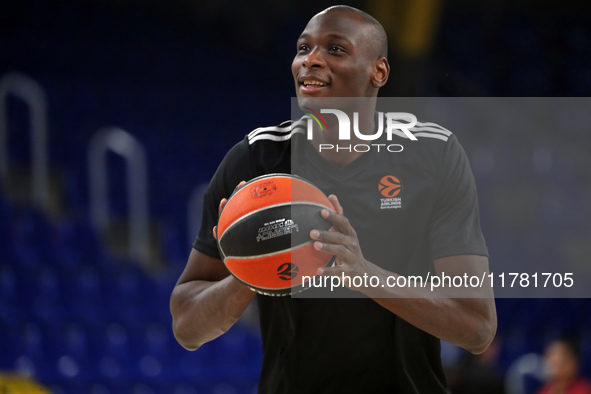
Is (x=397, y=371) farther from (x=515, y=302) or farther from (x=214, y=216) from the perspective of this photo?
(x=515, y=302)

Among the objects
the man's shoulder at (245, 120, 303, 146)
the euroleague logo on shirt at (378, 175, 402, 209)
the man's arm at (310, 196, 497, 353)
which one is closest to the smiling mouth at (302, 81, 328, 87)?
the man's shoulder at (245, 120, 303, 146)

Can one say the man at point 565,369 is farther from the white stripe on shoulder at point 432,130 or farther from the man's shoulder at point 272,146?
the man's shoulder at point 272,146

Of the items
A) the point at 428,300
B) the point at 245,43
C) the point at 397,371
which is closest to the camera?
the point at 428,300

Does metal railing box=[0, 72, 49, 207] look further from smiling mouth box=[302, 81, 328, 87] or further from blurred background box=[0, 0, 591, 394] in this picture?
smiling mouth box=[302, 81, 328, 87]

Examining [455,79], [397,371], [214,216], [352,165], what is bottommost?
[397,371]

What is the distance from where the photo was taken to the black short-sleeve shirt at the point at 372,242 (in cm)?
234

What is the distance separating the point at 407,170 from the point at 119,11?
28.1 ft

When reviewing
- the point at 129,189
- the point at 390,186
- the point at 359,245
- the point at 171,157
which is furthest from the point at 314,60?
the point at 171,157

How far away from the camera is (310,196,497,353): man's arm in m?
1.83

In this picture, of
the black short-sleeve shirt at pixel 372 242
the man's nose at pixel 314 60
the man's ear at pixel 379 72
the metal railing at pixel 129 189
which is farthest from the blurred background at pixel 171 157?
the man's nose at pixel 314 60

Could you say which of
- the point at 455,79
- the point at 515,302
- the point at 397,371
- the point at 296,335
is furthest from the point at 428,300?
the point at 455,79

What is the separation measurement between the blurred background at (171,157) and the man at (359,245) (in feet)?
11.2

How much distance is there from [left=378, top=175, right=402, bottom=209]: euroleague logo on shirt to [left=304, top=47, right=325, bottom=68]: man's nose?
1.51ft

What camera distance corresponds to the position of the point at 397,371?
91.7 inches
